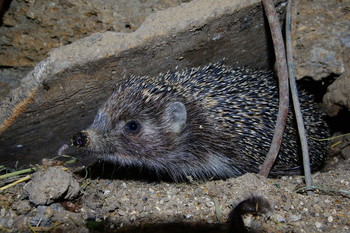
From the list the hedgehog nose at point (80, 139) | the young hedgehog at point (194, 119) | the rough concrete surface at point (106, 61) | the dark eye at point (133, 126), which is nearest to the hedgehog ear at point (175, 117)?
the young hedgehog at point (194, 119)

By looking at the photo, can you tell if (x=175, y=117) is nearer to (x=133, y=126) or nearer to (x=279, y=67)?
(x=133, y=126)

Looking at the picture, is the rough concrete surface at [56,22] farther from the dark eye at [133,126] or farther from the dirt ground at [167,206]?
the dirt ground at [167,206]

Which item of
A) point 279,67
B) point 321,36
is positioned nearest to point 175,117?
point 279,67

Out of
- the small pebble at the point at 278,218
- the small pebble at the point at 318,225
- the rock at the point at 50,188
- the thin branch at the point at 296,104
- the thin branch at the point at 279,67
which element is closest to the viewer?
the small pebble at the point at 318,225

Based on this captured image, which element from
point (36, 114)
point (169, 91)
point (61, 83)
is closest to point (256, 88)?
point (169, 91)

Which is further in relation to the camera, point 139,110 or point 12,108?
point 139,110

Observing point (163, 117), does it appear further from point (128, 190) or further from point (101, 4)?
point (101, 4)
